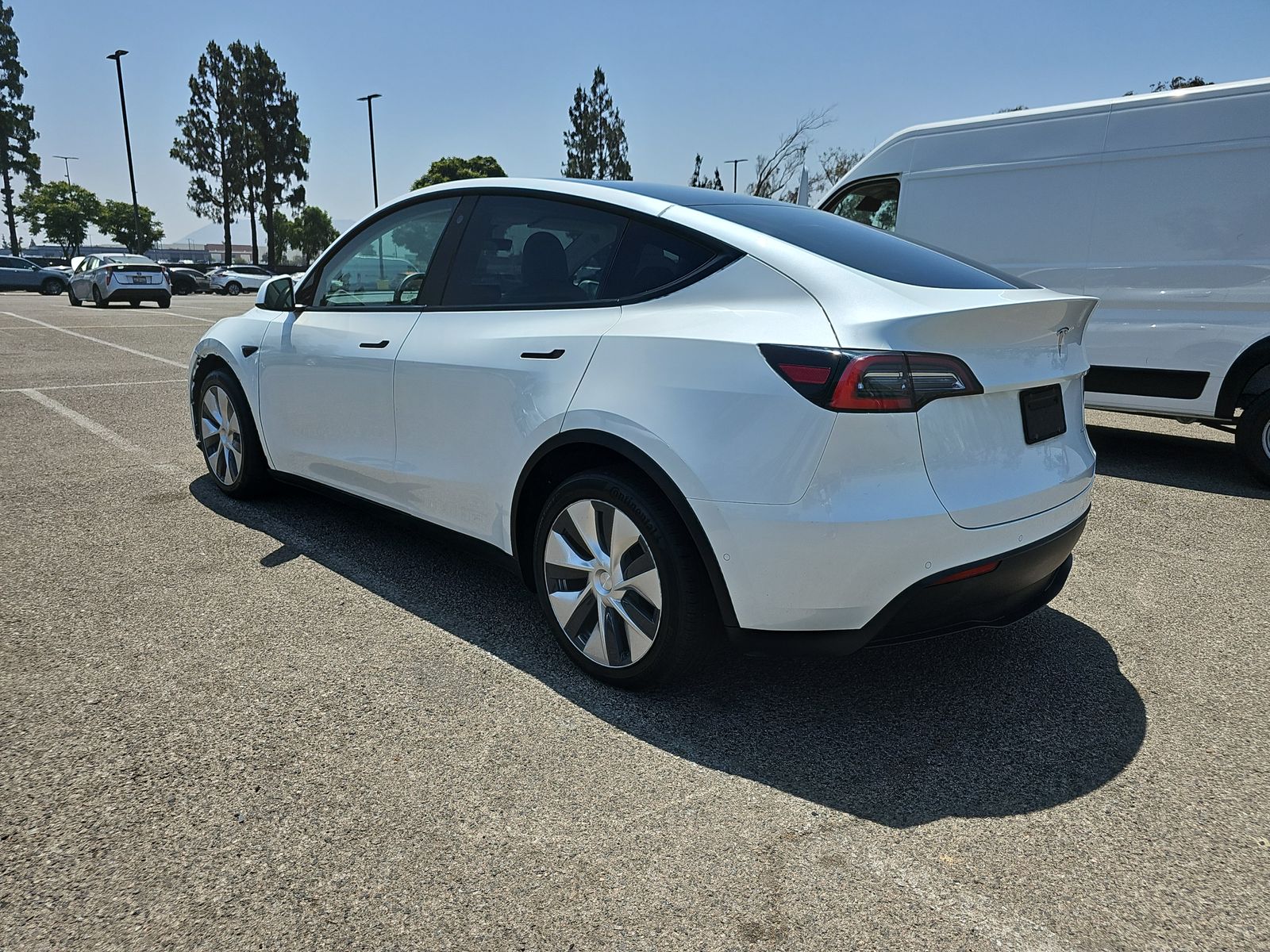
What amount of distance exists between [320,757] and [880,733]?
1.65m

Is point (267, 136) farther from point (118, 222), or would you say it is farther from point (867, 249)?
point (867, 249)

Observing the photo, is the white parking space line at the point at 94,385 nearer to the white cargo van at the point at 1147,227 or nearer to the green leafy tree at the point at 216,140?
the white cargo van at the point at 1147,227

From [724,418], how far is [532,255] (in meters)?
1.21

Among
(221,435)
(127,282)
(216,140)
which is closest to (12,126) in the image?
(216,140)

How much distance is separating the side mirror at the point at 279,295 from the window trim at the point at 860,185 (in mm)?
4749

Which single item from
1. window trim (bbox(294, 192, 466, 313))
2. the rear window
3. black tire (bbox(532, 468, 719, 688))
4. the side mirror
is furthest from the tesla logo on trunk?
the side mirror

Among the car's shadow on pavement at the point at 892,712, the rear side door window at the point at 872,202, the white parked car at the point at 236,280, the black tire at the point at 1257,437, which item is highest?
the rear side door window at the point at 872,202

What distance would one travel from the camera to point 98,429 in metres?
7.30

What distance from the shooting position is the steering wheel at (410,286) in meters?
3.82

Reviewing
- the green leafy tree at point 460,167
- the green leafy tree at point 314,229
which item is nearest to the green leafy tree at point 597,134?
the green leafy tree at point 460,167

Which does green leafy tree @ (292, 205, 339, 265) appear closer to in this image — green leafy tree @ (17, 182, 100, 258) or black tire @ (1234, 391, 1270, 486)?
green leafy tree @ (17, 182, 100, 258)

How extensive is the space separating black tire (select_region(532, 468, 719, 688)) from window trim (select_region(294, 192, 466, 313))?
4.18 ft

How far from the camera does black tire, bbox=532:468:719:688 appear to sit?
2748 mm

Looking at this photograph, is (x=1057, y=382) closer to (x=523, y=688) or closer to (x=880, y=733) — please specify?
(x=880, y=733)
